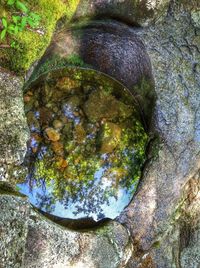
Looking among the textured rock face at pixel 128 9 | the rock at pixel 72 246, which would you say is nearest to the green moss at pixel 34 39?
the textured rock face at pixel 128 9

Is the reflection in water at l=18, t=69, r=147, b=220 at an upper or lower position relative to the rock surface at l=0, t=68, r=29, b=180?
lower

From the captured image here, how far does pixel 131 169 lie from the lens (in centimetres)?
428

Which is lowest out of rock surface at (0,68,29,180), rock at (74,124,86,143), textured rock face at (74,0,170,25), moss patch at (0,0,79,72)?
rock at (74,124,86,143)

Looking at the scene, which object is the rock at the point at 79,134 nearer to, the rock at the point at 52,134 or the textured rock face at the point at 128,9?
the rock at the point at 52,134

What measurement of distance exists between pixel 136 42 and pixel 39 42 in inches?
41.7

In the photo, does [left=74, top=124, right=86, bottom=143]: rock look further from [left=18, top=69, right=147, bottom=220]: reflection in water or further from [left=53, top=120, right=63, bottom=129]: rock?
[left=53, top=120, right=63, bottom=129]: rock

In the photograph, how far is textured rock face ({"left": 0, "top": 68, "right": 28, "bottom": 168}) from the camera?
8.71ft

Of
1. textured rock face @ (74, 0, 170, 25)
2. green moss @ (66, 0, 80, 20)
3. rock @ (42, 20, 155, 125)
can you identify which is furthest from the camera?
rock @ (42, 20, 155, 125)

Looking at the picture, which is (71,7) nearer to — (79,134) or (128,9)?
(128,9)

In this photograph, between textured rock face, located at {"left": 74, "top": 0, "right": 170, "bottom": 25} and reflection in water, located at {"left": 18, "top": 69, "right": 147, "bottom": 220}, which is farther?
reflection in water, located at {"left": 18, "top": 69, "right": 147, "bottom": 220}

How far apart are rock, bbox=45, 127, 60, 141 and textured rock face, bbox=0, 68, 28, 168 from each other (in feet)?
4.25

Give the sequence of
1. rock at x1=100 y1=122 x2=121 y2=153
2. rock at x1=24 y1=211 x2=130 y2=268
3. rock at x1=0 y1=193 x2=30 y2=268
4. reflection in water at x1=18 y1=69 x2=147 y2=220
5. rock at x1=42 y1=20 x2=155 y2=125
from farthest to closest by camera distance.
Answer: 1. rock at x1=100 y1=122 x2=121 y2=153
2. reflection in water at x1=18 y1=69 x2=147 y2=220
3. rock at x1=42 y1=20 x2=155 y2=125
4. rock at x1=24 y1=211 x2=130 y2=268
5. rock at x1=0 y1=193 x2=30 y2=268

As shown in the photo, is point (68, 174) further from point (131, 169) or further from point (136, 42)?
point (136, 42)

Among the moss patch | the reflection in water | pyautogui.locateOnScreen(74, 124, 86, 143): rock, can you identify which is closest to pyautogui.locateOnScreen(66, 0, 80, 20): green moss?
the moss patch
